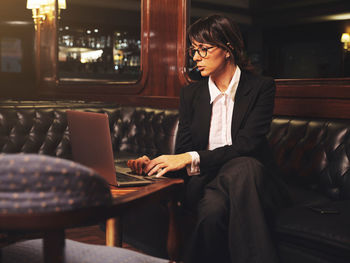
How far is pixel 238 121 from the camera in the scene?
2.22 meters

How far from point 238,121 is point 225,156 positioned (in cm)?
23

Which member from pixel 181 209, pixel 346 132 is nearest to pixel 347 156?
pixel 346 132

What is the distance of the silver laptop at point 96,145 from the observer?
144cm

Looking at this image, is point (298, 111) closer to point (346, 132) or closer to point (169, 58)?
point (346, 132)

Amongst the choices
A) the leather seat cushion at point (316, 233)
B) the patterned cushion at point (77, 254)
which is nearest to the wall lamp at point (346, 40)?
Answer: the leather seat cushion at point (316, 233)

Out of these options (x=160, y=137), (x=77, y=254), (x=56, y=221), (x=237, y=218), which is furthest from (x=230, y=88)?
(x=56, y=221)

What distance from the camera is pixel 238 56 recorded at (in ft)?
7.79

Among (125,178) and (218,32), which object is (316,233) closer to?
(125,178)

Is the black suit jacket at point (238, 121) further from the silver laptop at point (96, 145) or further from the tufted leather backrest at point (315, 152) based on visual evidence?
the silver laptop at point (96, 145)

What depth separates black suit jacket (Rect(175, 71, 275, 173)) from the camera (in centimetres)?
212

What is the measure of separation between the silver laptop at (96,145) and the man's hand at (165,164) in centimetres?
11

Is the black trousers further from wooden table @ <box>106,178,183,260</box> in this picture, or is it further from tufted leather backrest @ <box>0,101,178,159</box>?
tufted leather backrest @ <box>0,101,178,159</box>

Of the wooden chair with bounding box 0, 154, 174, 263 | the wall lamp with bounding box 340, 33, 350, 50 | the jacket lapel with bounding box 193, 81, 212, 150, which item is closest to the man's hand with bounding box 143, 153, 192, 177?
the jacket lapel with bounding box 193, 81, 212, 150

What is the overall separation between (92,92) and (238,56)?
2.75 metres
